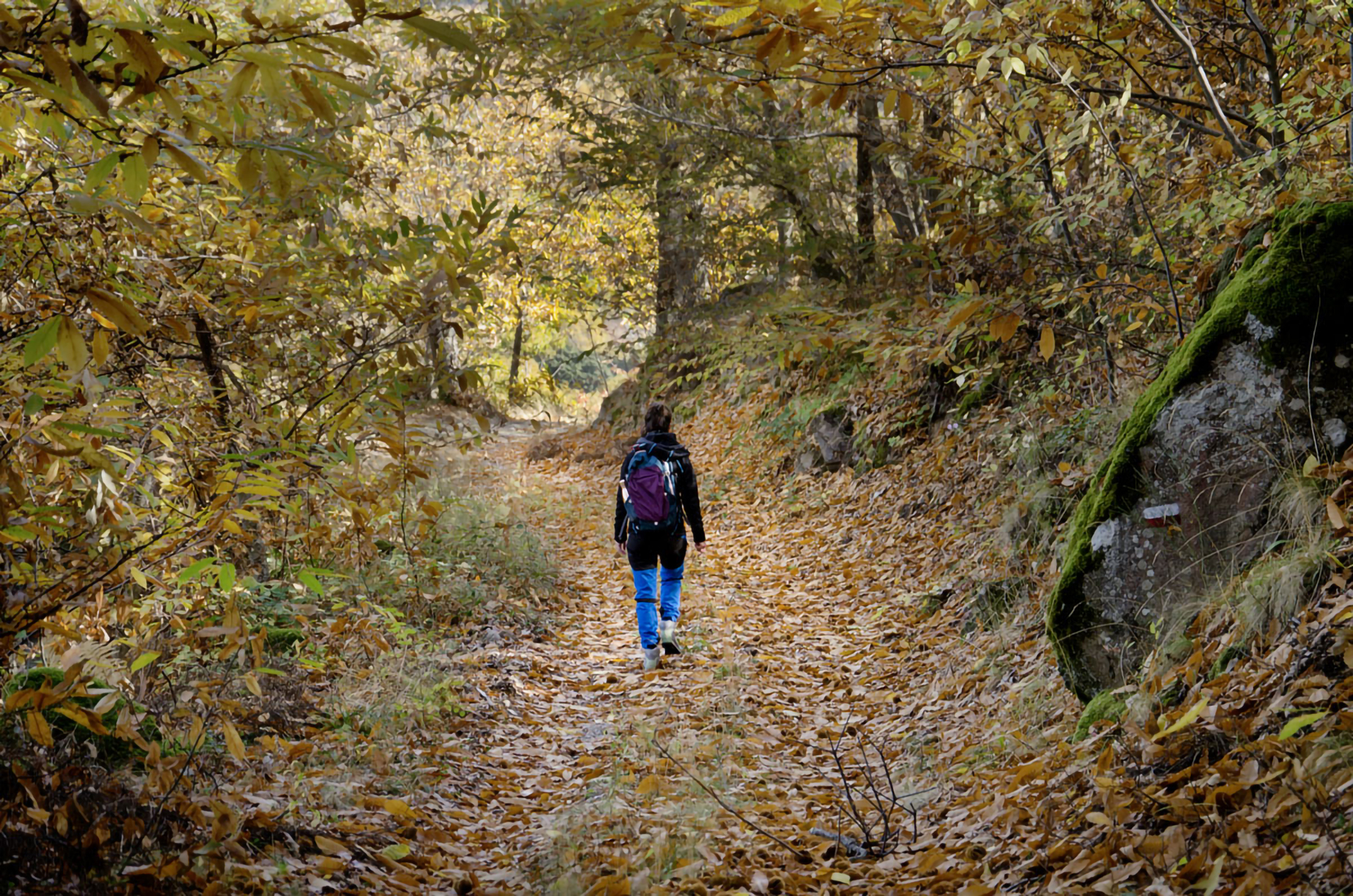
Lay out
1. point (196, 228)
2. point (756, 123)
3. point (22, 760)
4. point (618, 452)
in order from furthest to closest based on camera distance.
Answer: point (618, 452)
point (756, 123)
point (196, 228)
point (22, 760)

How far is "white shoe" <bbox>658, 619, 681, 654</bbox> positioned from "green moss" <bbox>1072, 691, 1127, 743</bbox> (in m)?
3.76

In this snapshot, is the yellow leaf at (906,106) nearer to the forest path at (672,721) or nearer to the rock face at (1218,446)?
the rock face at (1218,446)

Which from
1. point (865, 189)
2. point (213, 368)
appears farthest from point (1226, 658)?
point (865, 189)

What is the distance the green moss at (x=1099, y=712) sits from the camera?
4082mm

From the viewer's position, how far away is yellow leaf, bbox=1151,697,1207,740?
3119 millimetres

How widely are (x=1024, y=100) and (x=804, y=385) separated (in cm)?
849

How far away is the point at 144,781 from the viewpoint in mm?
3703

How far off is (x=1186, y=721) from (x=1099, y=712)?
3.63 feet

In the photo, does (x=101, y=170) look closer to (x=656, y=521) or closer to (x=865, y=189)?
(x=656, y=521)

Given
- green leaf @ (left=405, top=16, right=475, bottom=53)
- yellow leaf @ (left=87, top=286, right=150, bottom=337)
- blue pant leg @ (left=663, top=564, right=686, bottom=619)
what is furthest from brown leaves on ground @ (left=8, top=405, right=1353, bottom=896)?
green leaf @ (left=405, top=16, right=475, bottom=53)

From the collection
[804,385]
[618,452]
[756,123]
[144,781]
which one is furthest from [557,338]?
[144,781]

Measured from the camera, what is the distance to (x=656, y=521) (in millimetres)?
7500

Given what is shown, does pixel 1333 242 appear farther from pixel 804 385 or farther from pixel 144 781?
pixel 804 385

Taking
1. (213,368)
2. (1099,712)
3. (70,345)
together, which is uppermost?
(213,368)
